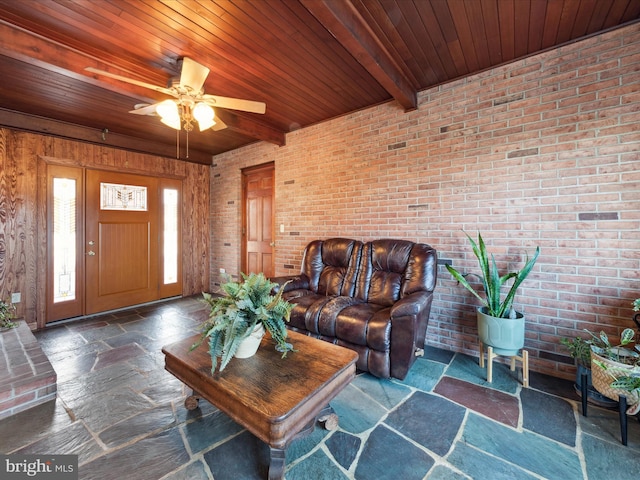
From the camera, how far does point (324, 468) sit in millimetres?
1309

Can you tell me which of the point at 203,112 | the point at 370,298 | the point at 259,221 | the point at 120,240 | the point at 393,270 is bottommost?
the point at 370,298

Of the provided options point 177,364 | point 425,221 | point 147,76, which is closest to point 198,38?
point 147,76

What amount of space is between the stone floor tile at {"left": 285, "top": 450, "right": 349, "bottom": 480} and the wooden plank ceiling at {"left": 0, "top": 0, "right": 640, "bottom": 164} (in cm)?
251

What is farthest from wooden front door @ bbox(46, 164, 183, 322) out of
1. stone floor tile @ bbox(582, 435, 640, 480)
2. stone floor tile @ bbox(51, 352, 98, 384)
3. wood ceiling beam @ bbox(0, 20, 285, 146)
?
stone floor tile @ bbox(582, 435, 640, 480)

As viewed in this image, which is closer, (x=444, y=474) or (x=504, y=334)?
(x=444, y=474)

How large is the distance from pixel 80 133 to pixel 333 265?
3.85m

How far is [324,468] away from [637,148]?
2.90m

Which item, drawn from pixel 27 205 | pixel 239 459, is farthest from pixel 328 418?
pixel 27 205

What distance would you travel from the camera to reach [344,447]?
1.44 metres

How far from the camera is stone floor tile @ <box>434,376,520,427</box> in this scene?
168 centimetres

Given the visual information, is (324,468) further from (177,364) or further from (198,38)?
(198,38)

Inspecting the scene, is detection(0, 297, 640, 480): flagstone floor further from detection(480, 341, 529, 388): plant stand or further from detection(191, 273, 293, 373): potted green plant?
detection(191, 273, 293, 373): potted green plant

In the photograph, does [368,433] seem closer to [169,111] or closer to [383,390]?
[383,390]

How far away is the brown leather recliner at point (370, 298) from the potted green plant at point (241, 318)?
0.77m
